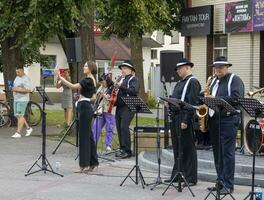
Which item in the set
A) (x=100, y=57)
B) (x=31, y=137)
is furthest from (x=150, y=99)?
(x=31, y=137)

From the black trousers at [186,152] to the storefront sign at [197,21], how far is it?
12.7m

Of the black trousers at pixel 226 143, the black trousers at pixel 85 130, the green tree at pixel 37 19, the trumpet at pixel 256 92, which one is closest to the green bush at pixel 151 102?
the green tree at pixel 37 19

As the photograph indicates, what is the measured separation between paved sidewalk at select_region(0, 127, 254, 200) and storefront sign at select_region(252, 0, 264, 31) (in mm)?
9080

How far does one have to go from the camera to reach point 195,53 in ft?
73.8

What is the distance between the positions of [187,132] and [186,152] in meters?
0.33

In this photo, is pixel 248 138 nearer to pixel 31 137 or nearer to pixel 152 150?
pixel 152 150

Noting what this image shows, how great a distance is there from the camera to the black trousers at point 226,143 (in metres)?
8.70

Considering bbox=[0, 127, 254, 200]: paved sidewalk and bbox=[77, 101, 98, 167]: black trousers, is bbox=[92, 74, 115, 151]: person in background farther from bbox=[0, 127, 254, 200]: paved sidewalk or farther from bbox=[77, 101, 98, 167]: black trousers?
bbox=[77, 101, 98, 167]: black trousers

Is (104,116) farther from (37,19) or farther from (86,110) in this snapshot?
(37,19)

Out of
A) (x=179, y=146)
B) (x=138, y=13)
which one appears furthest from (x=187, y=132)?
(x=138, y=13)

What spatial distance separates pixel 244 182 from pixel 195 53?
13.2 m

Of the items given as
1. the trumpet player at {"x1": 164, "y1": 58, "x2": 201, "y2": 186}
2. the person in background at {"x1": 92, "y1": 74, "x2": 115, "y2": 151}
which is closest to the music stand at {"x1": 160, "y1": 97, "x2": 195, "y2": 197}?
the trumpet player at {"x1": 164, "y1": 58, "x2": 201, "y2": 186}

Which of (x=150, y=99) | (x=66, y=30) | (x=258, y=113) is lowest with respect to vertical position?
(x=150, y=99)

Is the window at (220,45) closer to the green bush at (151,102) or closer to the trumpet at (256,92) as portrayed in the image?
the trumpet at (256,92)
